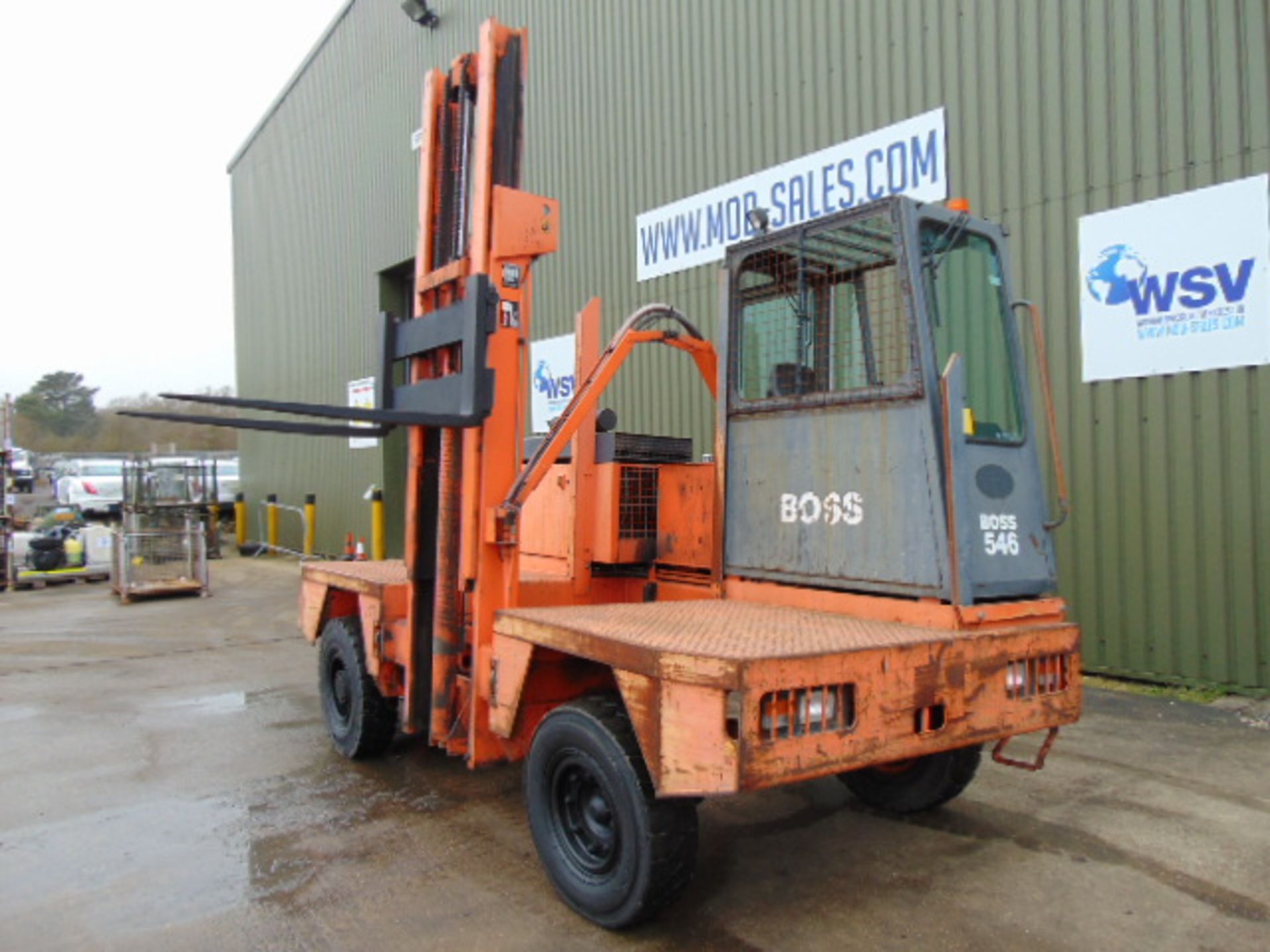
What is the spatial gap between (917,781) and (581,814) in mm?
1790

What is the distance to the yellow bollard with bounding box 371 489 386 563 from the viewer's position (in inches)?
625

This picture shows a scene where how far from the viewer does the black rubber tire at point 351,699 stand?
211 inches

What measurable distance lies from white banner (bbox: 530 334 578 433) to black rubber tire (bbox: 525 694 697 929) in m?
8.33

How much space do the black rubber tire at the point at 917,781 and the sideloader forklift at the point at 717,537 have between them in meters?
0.01

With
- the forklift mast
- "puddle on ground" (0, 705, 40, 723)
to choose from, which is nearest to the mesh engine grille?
the forklift mast

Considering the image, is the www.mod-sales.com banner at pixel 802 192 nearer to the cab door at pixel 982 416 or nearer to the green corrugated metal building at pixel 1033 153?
the green corrugated metal building at pixel 1033 153

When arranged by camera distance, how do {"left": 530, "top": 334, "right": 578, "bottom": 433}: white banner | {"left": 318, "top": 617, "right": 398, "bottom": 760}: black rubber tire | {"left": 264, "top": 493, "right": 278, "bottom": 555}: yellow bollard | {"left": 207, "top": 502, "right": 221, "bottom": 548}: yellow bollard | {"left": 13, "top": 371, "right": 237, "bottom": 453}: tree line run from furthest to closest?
1. {"left": 13, "top": 371, "right": 237, "bottom": 453}: tree line
2. {"left": 264, "top": 493, "right": 278, "bottom": 555}: yellow bollard
3. {"left": 207, "top": 502, "right": 221, "bottom": 548}: yellow bollard
4. {"left": 530, "top": 334, "right": 578, "bottom": 433}: white banner
5. {"left": 318, "top": 617, "right": 398, "bottom": 760}: black rubber tire

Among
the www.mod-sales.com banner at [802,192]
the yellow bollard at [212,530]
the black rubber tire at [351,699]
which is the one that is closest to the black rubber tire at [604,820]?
the black rubber tire at [351,699]

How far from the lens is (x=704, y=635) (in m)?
3.24

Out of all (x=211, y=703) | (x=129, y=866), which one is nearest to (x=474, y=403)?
(x=129, y=866)

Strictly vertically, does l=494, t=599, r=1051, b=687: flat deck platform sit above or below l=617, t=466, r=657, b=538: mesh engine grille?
below

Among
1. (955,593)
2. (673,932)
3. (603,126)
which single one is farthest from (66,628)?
(955,593)

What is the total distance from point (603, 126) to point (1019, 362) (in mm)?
9020

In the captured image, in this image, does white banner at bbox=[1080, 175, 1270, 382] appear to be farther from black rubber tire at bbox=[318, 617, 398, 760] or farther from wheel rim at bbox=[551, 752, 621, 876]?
black rubber tire at bbox=[318, 617, 398, 760]
